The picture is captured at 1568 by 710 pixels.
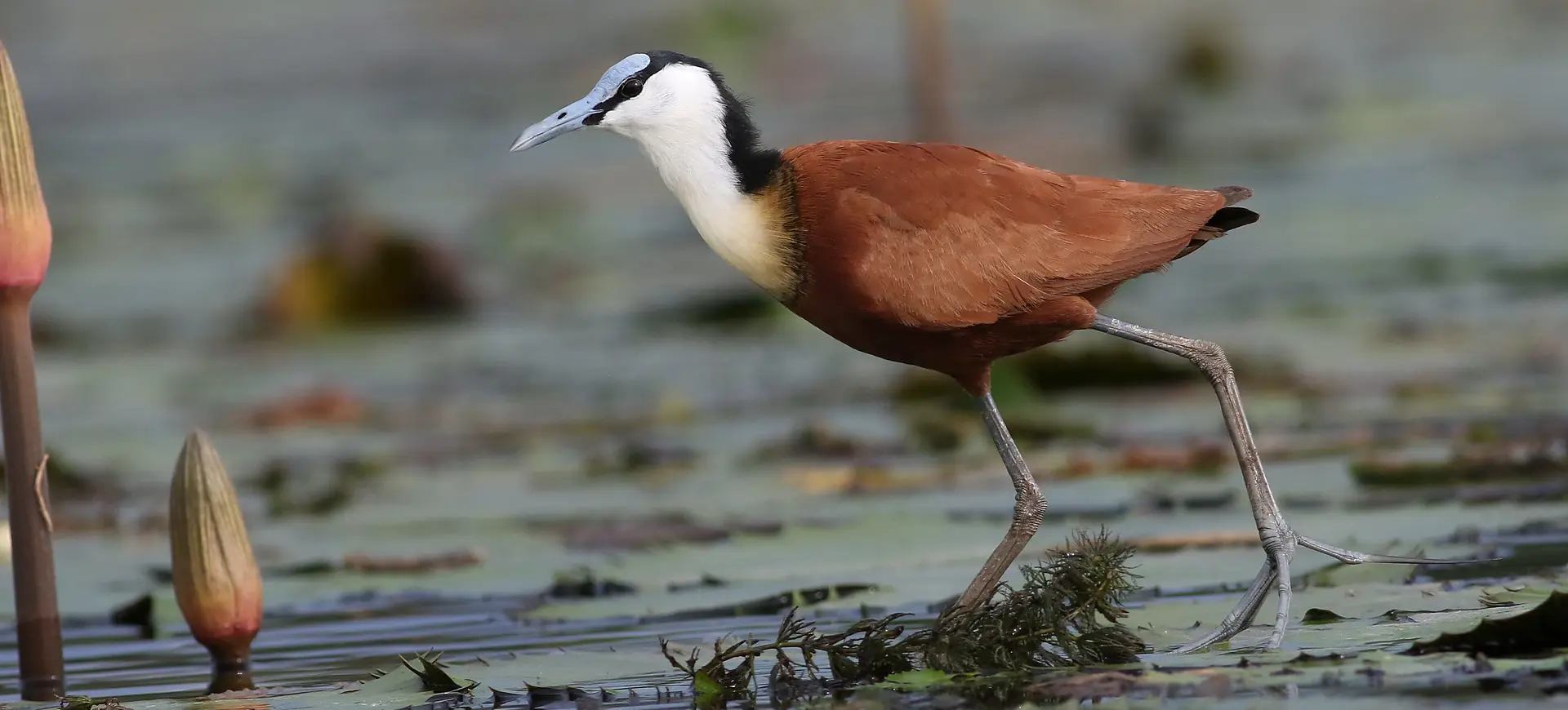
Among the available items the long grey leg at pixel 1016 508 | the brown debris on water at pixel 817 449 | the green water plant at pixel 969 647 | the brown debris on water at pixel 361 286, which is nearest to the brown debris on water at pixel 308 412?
the brown debris on water at pixel 361 286

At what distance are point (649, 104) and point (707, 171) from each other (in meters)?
0.19

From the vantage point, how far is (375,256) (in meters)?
12.8

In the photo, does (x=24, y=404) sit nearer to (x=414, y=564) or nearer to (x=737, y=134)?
(x=737, y=134)

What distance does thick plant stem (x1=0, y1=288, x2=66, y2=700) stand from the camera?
438cm

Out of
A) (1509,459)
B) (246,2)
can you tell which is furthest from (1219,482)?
(246,2)

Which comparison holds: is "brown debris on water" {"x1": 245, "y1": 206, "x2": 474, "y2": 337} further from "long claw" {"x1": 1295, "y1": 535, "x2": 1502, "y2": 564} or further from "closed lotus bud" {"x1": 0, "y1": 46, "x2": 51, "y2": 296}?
"long claw" {"x1": 1295, "y1": 535, "x2": 1502, "y2": 564}

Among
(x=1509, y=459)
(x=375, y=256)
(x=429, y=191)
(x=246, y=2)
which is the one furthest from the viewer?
(x=246, y=2)

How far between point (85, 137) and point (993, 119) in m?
9.62

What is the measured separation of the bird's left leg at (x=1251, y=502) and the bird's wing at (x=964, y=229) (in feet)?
0.53

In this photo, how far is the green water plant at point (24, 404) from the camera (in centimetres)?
426

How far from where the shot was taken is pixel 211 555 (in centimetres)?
461

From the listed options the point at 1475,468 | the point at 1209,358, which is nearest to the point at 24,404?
the point at 1209,358

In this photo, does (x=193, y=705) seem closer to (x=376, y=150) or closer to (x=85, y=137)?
(x=376, y=150)

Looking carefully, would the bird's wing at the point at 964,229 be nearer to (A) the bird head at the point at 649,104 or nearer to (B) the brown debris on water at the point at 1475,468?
(A) the bird head at the point at 649,104
